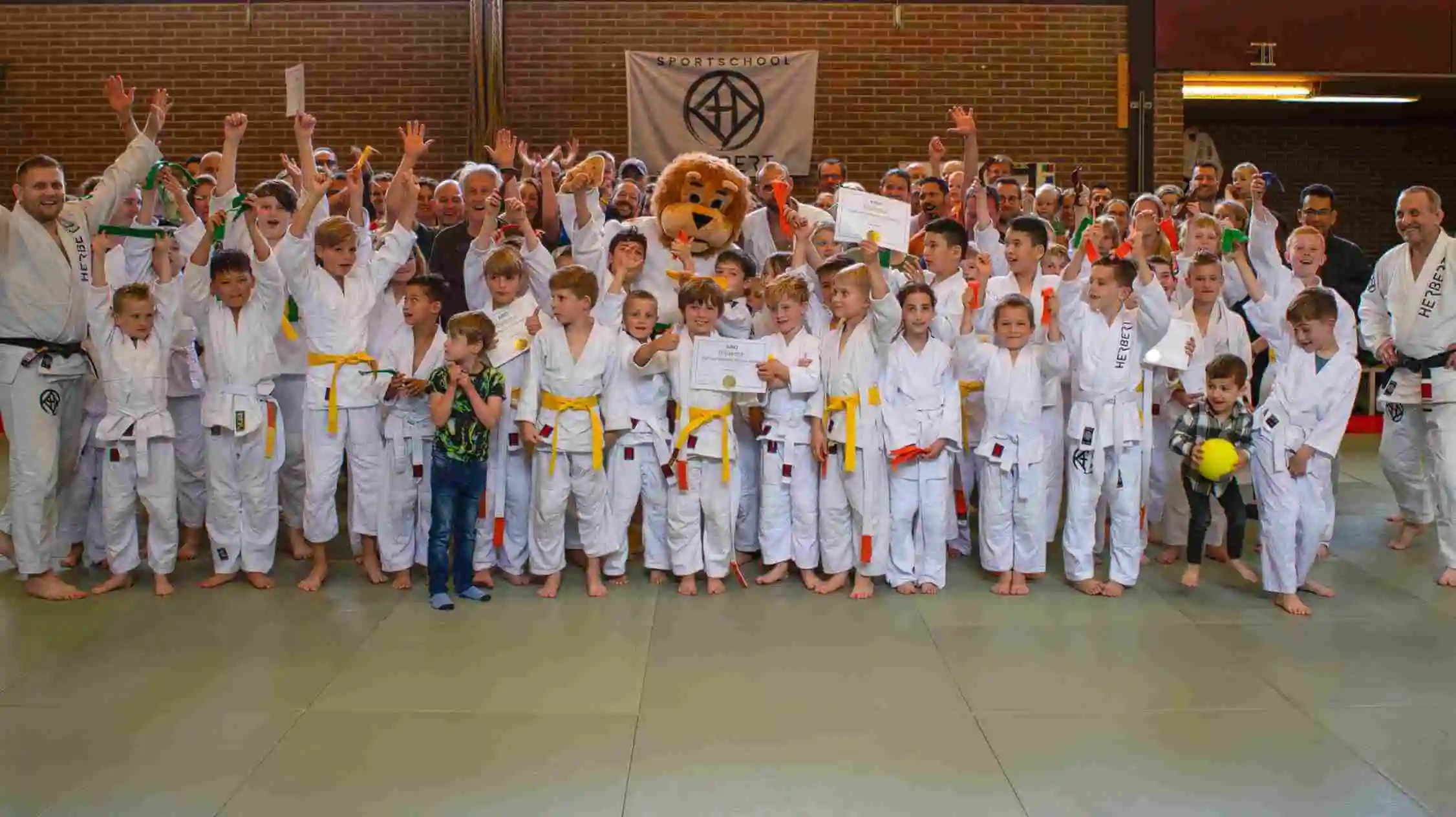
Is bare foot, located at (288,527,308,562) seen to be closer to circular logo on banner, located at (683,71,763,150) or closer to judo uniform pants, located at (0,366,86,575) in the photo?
judo uniform pants, located at (0,366,86,575)

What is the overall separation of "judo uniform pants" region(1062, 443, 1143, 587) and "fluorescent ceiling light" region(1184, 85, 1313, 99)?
26.9ft

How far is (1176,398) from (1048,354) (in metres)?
0.98

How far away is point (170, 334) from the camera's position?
223 inches

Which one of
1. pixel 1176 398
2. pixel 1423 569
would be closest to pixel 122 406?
pixel 1176 398

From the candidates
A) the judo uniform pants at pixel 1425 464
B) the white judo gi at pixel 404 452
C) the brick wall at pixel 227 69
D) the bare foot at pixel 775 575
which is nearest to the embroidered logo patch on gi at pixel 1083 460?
the bare foot at pixel 775 575

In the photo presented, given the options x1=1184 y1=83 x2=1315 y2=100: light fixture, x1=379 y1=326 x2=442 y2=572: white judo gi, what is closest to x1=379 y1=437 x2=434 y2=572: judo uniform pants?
x1=379 y1=326 x2=442 y2=572: white judo gi

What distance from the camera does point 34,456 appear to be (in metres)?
5.41

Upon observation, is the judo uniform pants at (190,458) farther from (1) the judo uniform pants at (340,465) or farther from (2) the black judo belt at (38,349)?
(1) the judo uniform pants at (340,465)

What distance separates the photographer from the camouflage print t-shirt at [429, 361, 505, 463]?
17.3 feet

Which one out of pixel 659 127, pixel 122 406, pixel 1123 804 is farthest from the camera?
pixel 659 127

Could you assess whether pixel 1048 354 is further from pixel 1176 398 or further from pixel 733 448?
pixel 733 448

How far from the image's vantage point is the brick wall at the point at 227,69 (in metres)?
11.4

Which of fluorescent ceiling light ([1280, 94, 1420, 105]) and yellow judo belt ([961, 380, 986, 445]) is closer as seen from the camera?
yellow judo belt ([961, 380, 986, 445])

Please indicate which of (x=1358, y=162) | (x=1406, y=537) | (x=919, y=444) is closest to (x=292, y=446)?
(x=919, y=444)
